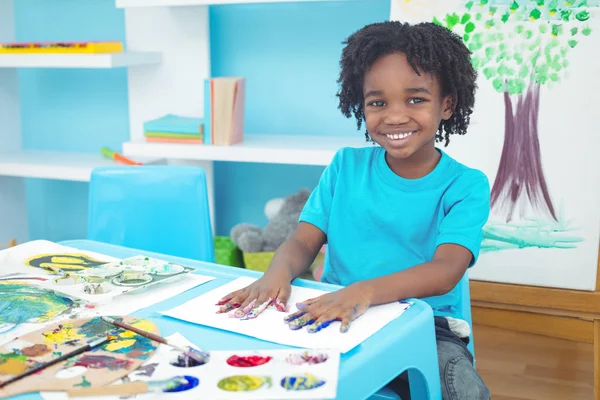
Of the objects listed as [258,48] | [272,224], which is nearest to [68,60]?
[258,48]

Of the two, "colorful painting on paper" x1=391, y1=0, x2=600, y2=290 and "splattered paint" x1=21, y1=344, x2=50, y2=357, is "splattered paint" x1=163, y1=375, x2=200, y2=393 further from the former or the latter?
"colorful painting on paper" x1=391, y1=0, x2=600, y2=290

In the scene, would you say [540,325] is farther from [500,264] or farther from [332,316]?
[332,316]

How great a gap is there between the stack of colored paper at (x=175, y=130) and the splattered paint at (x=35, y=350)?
5.64ft

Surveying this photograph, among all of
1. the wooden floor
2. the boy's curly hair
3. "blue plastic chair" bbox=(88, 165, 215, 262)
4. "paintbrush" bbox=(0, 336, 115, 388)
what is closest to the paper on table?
"paintbrush" bbox=(0, 336, 115, 388)

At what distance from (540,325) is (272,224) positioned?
3.11 feet

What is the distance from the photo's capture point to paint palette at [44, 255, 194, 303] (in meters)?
1.05

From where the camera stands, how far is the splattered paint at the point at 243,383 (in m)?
0.73

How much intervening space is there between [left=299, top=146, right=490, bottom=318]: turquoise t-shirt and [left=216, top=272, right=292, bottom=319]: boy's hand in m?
0.28

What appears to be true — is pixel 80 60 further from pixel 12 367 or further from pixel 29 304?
pixel 12 367

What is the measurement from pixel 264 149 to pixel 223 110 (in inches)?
8.4

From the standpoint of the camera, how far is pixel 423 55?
4.13 feet

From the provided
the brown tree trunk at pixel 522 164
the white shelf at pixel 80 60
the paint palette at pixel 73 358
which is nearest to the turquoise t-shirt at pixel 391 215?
the paint palette at pixel 73 358

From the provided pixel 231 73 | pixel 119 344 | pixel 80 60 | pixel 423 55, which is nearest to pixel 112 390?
pixel 119 344

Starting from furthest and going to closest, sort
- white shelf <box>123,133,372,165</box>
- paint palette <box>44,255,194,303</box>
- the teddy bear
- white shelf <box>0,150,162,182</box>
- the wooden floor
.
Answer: white shelf <box>0,150,162,182</box>, the teddy bear, white shelf <box>123,133,372,165</box>, the wooden floor, paint palette <box>44,255,194,303</box>
